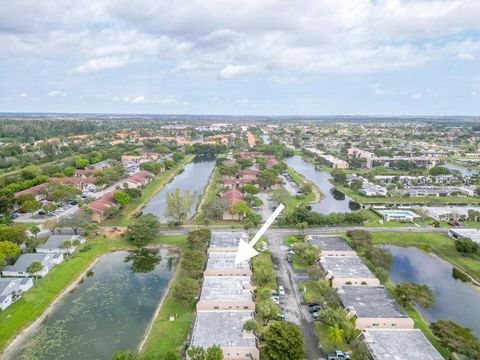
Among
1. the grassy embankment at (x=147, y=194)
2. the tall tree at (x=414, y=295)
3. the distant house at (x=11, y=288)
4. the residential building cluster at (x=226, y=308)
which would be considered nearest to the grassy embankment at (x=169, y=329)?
the residential building cluster at (x=226, y=308)

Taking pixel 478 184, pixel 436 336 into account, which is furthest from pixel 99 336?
pixel 478 184

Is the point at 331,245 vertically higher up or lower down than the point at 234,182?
higher up

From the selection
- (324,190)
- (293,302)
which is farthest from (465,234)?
(324,190)

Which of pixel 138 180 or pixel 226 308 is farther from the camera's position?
pixel 138 180

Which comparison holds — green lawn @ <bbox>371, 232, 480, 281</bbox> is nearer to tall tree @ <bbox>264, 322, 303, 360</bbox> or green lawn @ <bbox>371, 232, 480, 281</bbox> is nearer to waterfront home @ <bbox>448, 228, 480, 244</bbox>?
waterfront home @ <bbox>448, 228, 480, 244</bbox>

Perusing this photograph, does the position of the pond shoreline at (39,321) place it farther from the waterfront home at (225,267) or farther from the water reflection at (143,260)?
Result: the waterfront home at (225,267)

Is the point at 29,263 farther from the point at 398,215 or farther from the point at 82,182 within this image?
the point at 398,215
